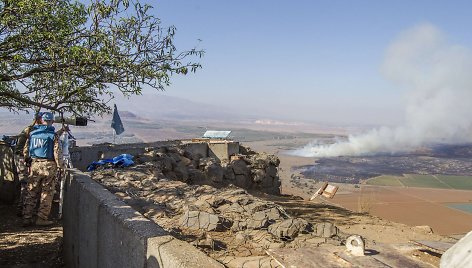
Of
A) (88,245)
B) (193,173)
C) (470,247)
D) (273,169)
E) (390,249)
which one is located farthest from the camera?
(273,169)

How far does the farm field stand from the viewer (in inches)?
1331

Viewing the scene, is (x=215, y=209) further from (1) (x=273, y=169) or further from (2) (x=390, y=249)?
(1) (x=273, y=169)

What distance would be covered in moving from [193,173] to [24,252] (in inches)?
311

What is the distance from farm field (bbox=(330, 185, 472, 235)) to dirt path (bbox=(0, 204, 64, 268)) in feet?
81.6

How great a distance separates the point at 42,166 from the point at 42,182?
32 centimetres

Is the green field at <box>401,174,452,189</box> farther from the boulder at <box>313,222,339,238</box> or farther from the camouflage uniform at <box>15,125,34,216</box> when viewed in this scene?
the camouflage uniform at <box>15,125,34,216</box>

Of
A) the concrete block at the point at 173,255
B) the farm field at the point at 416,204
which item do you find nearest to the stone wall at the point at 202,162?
the concrete block at the point at 173,255

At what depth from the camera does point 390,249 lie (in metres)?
3.09

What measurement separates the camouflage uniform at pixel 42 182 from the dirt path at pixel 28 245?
1.08 feet

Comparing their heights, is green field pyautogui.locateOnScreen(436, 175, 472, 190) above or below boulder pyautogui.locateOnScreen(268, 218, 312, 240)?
below

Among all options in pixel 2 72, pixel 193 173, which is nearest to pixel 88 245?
pixel 2 72

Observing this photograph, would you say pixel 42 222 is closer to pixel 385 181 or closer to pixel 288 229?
pixel 288 229

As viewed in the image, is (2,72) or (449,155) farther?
(449,155)

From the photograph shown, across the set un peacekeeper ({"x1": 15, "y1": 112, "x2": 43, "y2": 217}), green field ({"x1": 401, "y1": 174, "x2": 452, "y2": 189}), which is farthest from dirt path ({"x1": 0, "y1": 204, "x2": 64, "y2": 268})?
green field ({"x1": 401, "y1": 174, "x2": 452, "y2": 189})
